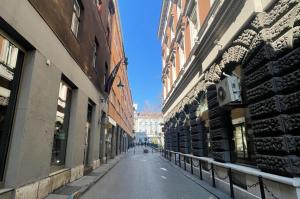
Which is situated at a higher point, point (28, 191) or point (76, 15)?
point (76, 15)

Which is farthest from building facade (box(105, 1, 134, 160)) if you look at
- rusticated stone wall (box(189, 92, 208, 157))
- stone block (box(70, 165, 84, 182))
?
rusticated stone wall (box(189, 92, 208, 157))

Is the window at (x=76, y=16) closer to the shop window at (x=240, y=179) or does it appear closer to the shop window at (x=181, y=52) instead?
the shop window at (x=240, y=179)

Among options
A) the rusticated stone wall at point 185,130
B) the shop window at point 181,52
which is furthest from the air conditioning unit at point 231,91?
the shop window at point 181,52

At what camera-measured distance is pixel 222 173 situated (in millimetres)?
7941

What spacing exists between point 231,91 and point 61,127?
6.47m

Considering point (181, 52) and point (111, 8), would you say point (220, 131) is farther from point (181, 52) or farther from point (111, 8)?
point (111, 8)

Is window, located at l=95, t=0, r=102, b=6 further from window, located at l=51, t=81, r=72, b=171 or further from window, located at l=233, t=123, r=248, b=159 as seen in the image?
window, located at l=233, t=123, r=248, b=159

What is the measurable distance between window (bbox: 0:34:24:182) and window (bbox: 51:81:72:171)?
2.60 m

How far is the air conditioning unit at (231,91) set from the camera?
698cm

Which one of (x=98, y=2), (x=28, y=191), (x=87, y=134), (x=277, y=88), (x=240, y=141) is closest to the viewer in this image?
(x=277, y=88)

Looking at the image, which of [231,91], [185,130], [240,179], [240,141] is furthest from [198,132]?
[231,91]

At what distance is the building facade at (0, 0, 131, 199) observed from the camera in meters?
4.89

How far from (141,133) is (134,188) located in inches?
3843

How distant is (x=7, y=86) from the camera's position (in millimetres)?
5082
